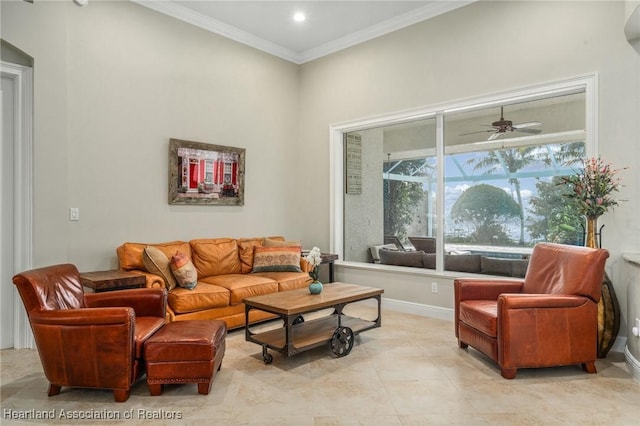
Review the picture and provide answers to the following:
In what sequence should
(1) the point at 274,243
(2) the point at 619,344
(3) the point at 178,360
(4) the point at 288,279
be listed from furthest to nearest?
(1) the point at 274,243 < (4) the point at 288,279 < (2) the point at 619,344 < (3) the point at 178,360

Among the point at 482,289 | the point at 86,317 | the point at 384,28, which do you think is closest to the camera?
the point at 86,317

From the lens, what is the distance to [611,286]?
3.41m

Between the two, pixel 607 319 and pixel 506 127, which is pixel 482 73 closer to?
pixel 506 127

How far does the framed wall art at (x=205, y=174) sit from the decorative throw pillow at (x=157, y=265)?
89 centimetres

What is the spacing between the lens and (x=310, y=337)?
342 centimetres

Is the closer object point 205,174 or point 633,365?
point 633,365

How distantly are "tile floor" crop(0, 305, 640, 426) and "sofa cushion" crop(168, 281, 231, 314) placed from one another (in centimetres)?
65

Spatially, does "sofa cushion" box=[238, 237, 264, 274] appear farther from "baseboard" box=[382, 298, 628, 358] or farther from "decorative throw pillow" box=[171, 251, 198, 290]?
"baseboard" box=[382, 298, 628, 358]

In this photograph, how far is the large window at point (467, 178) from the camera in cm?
414

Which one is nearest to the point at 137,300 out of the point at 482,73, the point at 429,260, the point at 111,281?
the point at 111,281

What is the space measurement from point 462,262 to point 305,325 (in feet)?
6.87

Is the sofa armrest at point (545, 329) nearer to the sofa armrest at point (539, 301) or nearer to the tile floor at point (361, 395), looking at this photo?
the sofa armrest at point (539, 301)

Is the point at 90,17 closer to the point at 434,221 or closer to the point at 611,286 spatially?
the point at 434,221

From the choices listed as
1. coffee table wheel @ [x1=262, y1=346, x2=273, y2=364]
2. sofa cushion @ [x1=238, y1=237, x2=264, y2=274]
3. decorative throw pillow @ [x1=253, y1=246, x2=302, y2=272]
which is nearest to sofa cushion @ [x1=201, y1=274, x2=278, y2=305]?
decorative throw pillow @ [x1=253, y1=246, x2=302, y2=272]
